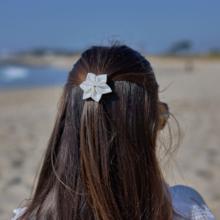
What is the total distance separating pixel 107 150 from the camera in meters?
1.08

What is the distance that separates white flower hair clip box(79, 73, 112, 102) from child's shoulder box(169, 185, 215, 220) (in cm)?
31

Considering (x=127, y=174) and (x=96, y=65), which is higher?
(x=96, y=65)

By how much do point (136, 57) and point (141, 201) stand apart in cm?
31

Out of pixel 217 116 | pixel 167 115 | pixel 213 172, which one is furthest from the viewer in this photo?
pixel 217 116

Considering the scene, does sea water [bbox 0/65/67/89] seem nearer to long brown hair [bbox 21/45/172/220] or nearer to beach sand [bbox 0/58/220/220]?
beach sand [bbox 0/58/220/220]

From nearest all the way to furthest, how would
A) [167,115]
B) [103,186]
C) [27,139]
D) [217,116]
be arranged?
[103,186]
[167,115]
[27,139]
[217,116]

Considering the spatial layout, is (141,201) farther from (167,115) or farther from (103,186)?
(167,115)

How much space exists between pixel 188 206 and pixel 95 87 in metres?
0.37

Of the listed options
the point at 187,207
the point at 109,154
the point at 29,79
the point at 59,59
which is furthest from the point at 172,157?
the point at 59,59

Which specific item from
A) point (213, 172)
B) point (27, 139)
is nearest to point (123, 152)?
point (213, 172)

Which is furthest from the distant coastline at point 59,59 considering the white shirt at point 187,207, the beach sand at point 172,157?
the white shirt at point 187,207

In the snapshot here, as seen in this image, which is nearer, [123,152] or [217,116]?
[123,152]

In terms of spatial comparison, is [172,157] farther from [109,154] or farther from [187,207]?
[109,154]

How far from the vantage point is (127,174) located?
1.09 m
